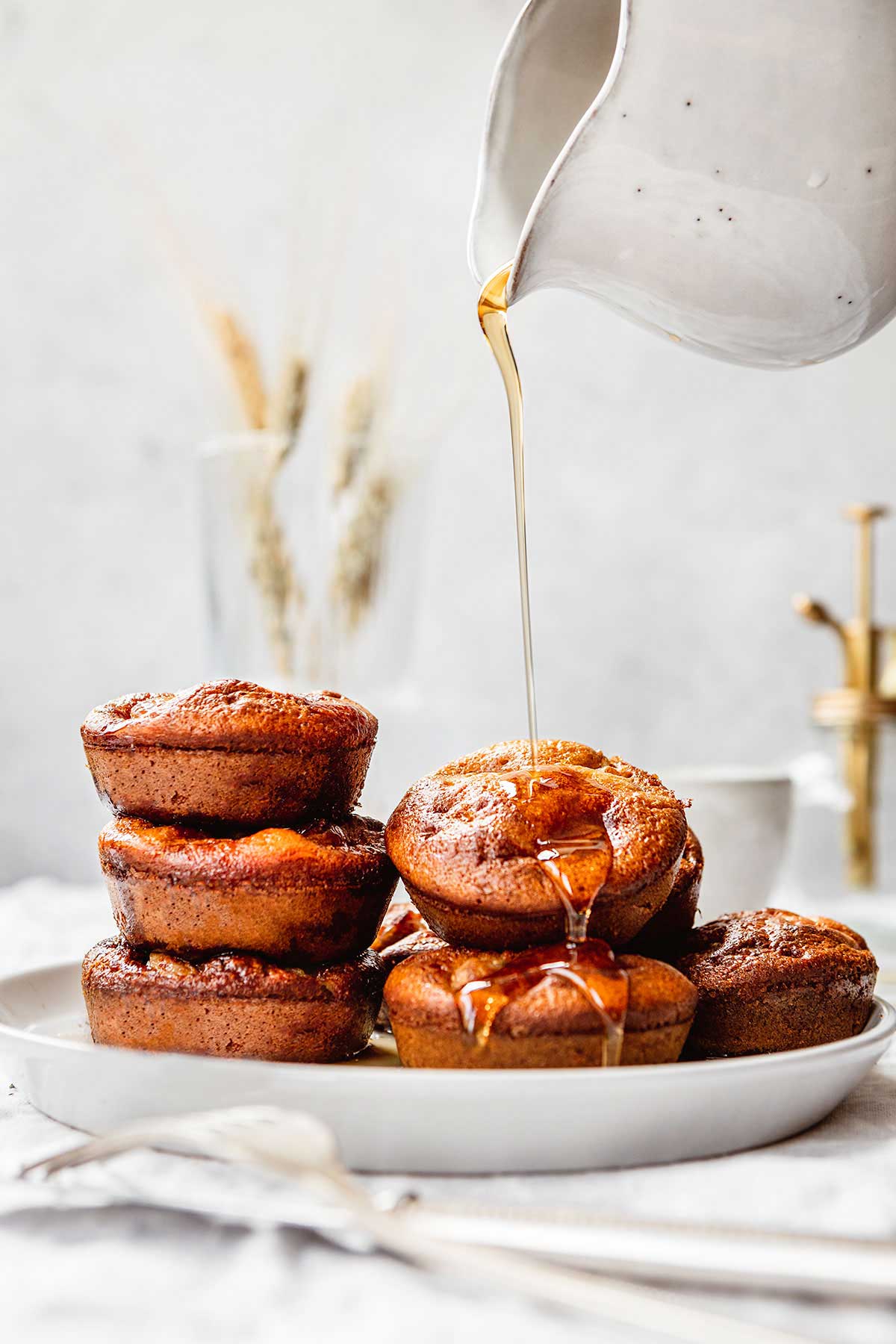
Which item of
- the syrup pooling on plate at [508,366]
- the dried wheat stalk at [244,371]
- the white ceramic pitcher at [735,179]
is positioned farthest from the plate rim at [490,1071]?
the dried wheat stalk at [244,371]

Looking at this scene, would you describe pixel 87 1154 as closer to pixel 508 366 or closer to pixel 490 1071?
pixel 490 1071

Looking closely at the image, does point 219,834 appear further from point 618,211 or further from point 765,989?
point 618,211

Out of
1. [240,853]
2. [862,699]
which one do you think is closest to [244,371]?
[862,699]

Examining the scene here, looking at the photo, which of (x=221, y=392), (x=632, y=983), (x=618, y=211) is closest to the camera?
(x=632, y=983)

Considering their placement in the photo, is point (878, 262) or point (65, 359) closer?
point (878, 262)

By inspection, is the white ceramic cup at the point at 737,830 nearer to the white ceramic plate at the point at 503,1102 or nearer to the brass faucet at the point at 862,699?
the brass faucet at the point at 862,699

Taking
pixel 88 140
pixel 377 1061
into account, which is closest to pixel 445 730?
pixel 88 140

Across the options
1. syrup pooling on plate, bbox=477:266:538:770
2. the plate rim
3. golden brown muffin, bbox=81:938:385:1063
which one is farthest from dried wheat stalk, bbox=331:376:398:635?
the plate rim
